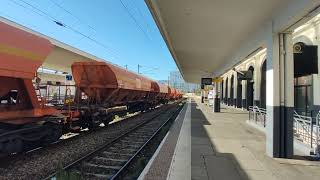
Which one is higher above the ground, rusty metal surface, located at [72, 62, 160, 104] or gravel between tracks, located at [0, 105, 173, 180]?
rusty metal surface, located at [72, 62, 160, 104]

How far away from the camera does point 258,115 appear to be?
55.7 feet

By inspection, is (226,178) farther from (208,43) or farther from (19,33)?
(208,43)

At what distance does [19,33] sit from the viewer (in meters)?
9.16

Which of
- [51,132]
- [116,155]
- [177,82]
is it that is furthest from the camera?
[177,82]

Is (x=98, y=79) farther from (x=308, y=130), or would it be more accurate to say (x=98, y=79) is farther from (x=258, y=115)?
(x=308, y=130)

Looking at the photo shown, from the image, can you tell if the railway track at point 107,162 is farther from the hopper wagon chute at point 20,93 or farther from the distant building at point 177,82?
the distant building at point 177,82

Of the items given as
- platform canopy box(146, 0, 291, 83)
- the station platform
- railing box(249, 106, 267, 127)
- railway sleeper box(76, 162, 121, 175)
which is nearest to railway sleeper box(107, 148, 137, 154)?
the station platform

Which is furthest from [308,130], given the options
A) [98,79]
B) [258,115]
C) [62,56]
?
[62,56]

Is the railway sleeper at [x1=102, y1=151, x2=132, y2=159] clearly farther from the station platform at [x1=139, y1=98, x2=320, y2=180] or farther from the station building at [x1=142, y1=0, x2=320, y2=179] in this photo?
the station building at [x1=142, y1=0, x2=320, y2=179]

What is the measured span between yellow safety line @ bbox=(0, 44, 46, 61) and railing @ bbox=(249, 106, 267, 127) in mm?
9599

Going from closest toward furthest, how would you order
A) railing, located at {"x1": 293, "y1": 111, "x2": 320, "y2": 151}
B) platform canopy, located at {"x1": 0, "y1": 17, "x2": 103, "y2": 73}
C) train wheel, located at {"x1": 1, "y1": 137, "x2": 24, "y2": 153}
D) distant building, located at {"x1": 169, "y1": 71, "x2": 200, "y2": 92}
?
train wheel, located at {"x1": 1, "y1": 137, "x2": 24, "y2": 153}, railing, located at {"x1": 293, "y1": 111, "x2": 320, "y2": 151}, platform canopy, located at {"x1": 0, "y1": 17, "x2": 103, "y2": 73}, distant building, located at {"x1": 169, "y1": 71, "x2": 200, "y2": 92}

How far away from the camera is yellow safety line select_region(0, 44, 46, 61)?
847 centimetres

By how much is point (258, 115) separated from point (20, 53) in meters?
11.5

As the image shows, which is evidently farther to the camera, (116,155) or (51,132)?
(51,132)
